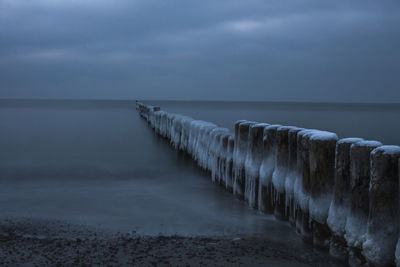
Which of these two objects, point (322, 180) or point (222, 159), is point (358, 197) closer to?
point (322, 180)

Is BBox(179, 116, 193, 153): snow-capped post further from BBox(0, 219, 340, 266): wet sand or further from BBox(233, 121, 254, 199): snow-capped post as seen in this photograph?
BBox(0, 219, 340, 266): wet sand

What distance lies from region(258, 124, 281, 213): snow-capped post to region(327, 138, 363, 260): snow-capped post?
3.80 ft

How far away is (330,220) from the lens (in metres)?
2.98

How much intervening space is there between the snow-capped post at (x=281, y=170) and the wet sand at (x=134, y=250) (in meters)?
0.41

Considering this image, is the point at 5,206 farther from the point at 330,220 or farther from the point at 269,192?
the point at 330,220

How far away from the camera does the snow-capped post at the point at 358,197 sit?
2.66 metres

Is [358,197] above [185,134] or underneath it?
above

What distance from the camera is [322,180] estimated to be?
3109 mm

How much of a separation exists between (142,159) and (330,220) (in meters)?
6.78

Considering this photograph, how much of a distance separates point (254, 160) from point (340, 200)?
159 centimetres

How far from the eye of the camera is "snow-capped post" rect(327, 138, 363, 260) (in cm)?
283

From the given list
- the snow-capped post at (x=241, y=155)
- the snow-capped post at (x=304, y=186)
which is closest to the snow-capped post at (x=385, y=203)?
the snow-capped post at (x=304, y=186)

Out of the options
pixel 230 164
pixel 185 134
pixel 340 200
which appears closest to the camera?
pixel 340 200

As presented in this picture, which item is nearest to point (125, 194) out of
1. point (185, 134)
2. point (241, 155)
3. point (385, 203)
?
point (241, 155)
